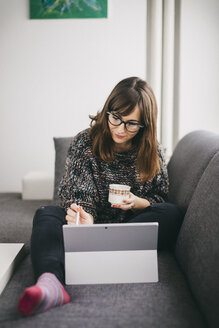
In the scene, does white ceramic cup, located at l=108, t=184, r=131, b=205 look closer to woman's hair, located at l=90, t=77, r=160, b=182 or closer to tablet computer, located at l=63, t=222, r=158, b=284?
tablet computer, located at l=63, t=222, r=158, b=284

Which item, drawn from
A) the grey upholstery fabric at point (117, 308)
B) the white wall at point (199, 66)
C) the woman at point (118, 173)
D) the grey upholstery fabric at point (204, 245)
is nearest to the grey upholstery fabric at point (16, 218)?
the woman at point (118, 173)

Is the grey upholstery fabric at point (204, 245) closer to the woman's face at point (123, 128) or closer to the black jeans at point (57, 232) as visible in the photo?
the black jeans at point (57, 232)

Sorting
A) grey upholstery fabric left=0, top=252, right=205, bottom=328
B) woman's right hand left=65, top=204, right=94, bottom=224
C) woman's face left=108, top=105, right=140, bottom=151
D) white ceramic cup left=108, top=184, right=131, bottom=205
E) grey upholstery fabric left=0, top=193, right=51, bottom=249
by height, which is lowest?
grey upholstery fabric left=0, top=193, right=51, bottom=249

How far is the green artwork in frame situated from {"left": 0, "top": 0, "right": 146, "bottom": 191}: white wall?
0.14ft

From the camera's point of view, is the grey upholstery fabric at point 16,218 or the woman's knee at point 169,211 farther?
the grey upholstery fabric at point 16,218

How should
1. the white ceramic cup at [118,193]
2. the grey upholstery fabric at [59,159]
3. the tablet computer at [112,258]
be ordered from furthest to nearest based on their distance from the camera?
the grey upholstery fabric at [59,159] < the white ceramic cup at [118,193] < the tablet computer at [112,258]

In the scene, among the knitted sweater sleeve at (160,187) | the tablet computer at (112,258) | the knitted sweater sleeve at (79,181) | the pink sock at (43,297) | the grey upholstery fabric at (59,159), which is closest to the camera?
the pink sock at (43,297)

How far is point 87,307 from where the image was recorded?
2.97 feet

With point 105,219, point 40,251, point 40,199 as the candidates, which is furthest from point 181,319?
point 40,199

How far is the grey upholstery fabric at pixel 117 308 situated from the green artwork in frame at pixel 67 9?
2.08 meters

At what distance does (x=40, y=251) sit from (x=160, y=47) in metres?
1.99

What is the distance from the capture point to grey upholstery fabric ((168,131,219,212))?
1.40m

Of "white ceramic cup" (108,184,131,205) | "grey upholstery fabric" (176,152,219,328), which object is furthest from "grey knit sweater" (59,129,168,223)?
"grey upholstery fabric" (176,152,219,328)

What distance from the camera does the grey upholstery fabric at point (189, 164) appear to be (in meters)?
1.40
